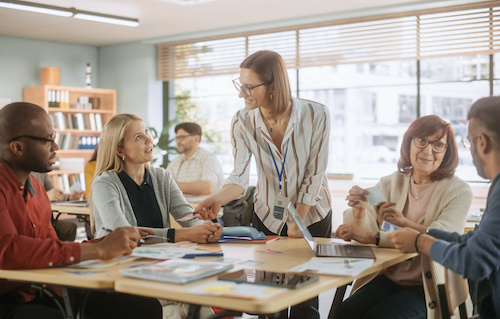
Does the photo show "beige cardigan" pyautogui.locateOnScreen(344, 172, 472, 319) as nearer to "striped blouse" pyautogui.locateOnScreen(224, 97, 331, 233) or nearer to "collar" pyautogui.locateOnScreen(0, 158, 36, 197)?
"striped blouse" pyautogui.locateOnScreen(224, 97, 331, 233)

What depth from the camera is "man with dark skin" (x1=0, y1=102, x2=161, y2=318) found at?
Result: 1957 mm

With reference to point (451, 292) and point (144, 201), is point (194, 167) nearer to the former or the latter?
point (144, 201)

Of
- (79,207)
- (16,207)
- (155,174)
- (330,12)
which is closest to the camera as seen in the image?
(16,207)

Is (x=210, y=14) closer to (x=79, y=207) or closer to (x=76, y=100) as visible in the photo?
(x=76, y=100)

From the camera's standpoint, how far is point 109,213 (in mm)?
2598

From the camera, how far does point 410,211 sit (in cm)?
273

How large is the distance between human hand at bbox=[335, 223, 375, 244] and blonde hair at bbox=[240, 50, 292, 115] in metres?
0.67

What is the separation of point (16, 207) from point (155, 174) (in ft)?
2.97

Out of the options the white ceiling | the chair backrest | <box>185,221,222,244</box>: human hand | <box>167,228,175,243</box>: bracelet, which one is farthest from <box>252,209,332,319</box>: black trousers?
the white ceiling

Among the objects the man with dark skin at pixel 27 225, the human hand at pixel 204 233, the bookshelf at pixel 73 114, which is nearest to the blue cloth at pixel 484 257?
the human hand at pixel 204 233

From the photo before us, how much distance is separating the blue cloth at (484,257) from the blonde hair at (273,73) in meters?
1.17

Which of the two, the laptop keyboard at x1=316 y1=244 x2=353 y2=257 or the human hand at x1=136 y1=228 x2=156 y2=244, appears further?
the human hand at x1=136 y1=228 x2=156 y2=244

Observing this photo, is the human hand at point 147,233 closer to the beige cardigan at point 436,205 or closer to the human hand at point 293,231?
the human hand at point 293,231

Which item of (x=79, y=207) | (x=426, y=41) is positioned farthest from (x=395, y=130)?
(x=79, y=207)
